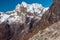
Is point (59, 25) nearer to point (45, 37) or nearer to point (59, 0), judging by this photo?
point (45, 37)

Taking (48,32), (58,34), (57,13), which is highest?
(57,13)

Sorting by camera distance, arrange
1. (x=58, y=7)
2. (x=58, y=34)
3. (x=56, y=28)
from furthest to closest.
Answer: (x=58, y=7) → (x=56, y=28) → (x=58, y=34)

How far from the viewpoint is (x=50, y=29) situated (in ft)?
145

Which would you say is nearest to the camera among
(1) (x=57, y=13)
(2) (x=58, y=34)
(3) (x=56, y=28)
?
(2) (x=58, y=34)

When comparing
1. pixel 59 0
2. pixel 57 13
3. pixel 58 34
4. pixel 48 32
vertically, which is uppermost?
pixel 59 0

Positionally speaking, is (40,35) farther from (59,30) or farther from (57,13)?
(57,13)

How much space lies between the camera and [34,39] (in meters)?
45.4

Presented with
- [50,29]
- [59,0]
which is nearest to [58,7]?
[59,0]

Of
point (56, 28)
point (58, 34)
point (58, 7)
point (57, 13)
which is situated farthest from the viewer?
point (58, 7)

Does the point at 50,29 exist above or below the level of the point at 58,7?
below

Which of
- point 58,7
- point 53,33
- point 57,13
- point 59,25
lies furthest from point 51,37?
point 58,7

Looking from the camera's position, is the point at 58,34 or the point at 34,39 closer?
the point at 58,34

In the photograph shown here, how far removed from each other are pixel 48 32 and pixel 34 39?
333cm

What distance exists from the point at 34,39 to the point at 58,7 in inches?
598
